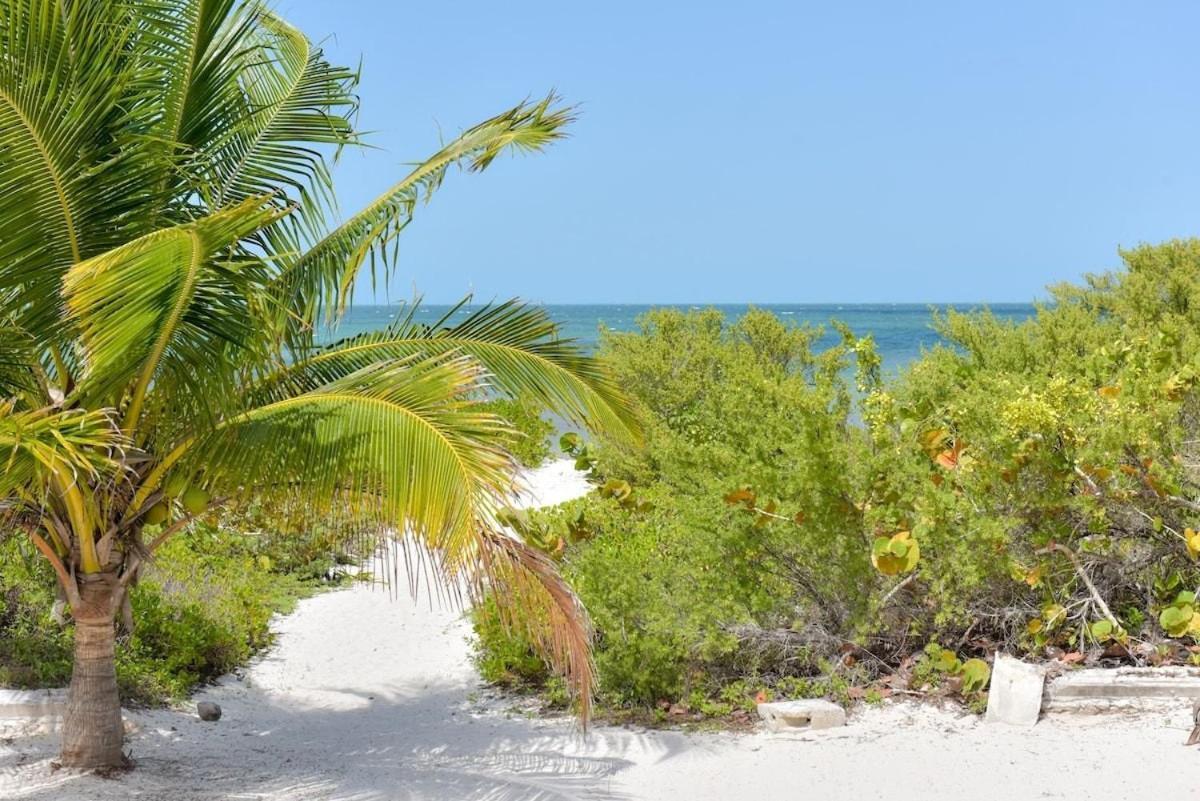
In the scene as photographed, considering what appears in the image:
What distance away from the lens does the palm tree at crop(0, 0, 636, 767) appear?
4.50 m

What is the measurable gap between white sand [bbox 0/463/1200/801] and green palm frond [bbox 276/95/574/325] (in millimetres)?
2188

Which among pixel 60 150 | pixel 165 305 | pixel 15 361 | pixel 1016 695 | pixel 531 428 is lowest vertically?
pixel 1016 695

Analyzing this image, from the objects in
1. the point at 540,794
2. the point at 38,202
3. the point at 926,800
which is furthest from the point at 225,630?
the point at 926,800

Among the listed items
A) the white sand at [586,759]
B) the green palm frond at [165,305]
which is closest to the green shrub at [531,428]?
the white sand at [586,759]

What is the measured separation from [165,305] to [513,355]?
180cm

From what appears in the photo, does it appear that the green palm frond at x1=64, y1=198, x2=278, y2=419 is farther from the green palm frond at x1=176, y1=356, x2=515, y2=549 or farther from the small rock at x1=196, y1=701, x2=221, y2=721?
the small rock at x1=196, y1=701, x2=221, y2=721

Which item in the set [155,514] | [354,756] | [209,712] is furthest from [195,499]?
[209,712]

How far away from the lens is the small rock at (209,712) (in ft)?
22.5

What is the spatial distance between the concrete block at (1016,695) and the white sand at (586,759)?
89mm

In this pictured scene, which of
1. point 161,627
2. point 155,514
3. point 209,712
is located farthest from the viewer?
point 161,627

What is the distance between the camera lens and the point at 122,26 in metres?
5.10

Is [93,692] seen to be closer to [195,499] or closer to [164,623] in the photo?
[195,499]

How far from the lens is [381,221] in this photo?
5641mm

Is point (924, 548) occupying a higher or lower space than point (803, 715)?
higher
